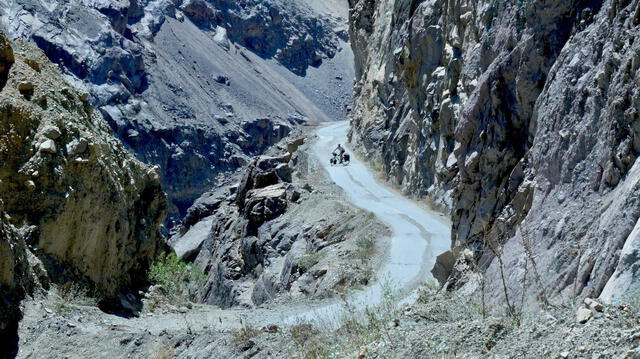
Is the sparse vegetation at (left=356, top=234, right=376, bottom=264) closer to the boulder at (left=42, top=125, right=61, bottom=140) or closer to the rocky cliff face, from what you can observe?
the rocky cliff face

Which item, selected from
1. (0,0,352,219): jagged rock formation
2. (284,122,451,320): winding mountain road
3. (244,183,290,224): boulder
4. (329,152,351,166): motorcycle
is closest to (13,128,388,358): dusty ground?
(284,122,451,320): winding mountain road

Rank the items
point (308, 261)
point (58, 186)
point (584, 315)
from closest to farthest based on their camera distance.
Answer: point (584, 315) < point (58, 186) < point (308, 261)

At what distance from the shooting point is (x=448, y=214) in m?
28.1

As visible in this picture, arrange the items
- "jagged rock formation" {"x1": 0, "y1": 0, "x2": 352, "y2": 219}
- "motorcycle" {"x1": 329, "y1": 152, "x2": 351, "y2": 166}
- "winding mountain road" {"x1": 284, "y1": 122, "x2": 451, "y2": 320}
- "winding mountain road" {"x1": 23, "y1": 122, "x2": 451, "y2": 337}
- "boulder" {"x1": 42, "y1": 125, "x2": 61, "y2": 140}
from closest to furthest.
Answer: "winding mountain road" {"x1": 23, "y1": 122, "x2": 451, "y2": 337}, "boulder" {"x1": 42, "y1": 125, "x2": 61, "y2": 140}, "winding mountain road" {"x1": 284, "y1": 122, "x2": 451, "y2": 320}, "motorcycle" {"x1": 329, "y1": 152, "x2": 351, "y2": 166}, "jagged rock formation" {"x1": 0, "y1": 0, "x2": 352, "y2": 219}

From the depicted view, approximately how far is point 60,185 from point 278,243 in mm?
13231

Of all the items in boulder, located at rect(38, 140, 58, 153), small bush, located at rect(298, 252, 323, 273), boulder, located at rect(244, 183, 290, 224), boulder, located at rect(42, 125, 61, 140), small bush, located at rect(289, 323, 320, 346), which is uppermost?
small bush, located at rect(289, 323, 320, 346)

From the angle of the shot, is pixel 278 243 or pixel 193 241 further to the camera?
pixel 193 241

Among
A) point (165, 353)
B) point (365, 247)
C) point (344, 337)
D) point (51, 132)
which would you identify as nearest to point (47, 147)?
point (51, 132)

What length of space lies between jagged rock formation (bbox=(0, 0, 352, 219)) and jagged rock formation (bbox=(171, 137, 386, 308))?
4492cm

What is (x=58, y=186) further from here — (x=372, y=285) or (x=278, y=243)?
(x=278, y=243)

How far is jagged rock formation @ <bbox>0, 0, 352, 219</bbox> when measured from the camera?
269 feet

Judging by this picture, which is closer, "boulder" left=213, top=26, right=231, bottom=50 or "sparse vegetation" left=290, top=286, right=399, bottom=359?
"sparse vegetation" left=290, top=286, right=399, bottom=359

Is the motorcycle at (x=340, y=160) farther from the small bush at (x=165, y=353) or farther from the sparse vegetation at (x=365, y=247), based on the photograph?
the small bush at (x=165, y=353)

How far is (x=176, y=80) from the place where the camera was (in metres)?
91.8
